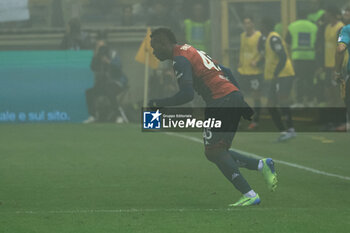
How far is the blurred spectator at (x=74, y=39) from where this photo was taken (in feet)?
67.3

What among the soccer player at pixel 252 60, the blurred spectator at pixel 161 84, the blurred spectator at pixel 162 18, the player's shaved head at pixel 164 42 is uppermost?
the player's shaved head at pixel 164 42

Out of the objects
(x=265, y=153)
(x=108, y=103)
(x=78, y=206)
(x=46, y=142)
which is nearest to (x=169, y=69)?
(x=108, y=103)

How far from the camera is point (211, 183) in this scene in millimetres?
10094

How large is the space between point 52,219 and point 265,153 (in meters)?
6.52

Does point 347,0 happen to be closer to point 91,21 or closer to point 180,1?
point 180,1

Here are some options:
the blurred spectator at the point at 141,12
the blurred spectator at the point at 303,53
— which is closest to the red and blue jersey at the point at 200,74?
the blurred spectator at the point at 303,53

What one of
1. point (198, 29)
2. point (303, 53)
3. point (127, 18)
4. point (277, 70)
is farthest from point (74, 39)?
point (277, 70)

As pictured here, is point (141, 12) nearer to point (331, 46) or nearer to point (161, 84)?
point (161, 84)

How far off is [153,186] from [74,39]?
36.8 ft

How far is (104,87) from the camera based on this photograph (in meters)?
20.1

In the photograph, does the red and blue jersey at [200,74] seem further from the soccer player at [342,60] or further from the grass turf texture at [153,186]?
the soccer player at [342,60]

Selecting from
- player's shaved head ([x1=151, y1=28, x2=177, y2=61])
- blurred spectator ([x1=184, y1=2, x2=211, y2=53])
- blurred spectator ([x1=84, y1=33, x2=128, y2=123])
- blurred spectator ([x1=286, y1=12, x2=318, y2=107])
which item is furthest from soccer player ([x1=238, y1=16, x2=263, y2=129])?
player's shaved head ([x1=151, y1=28, x2=177, y2=61])

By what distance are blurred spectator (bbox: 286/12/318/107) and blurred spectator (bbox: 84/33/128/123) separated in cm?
401

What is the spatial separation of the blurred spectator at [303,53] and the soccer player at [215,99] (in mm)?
10788
